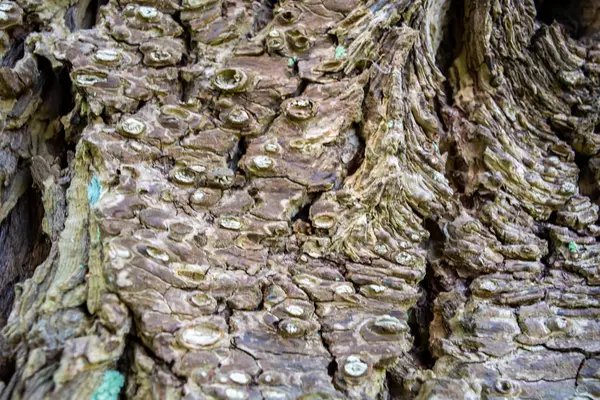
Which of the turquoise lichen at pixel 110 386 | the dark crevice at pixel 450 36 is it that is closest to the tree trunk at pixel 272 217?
the turquoise lichen at pixel 110 386

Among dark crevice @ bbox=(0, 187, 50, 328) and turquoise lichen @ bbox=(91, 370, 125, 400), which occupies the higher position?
turquoise lichen @ bbox=(91, 370, 125, 400)

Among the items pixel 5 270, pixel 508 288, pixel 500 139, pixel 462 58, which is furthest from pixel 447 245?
pixel 5 270

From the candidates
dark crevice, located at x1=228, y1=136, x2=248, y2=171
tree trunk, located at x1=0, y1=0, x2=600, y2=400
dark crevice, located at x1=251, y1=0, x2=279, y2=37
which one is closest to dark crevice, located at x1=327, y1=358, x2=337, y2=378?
tree trunk, located at x1=0, y1=0, x2=600, y2=400

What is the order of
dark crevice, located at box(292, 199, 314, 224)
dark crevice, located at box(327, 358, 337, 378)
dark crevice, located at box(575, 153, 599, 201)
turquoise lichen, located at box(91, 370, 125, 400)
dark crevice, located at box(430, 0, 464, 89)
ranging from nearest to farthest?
turquoise lichen, located at box(91, 370, 125, 400) → dark crevice, located at box(327, 358, 337, 378) → dark crevice, located at box(292, 199, 314, 224) → dark crevice, located at box(575, 153, 599, 201) → dark crevice, located at box(430, 0, 464, 89)

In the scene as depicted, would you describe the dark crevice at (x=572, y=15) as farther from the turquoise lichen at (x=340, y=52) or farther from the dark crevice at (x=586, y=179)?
the turquoise lichen at (x=340, y=52)

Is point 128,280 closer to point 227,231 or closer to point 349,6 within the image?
point 227,231

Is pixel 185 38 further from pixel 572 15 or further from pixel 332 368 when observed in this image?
pixel 572 15

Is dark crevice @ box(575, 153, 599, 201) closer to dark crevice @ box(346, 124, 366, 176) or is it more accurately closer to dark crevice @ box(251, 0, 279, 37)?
dark crevice @ box(346, 124, 366, 176)
